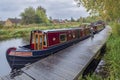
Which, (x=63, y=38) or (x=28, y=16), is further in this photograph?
(x=28, y=16)

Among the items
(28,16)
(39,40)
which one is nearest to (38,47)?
(39,40)

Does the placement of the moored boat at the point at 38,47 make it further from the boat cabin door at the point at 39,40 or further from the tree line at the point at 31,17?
the tree line at the point at 31,17

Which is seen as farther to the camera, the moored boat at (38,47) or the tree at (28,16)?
the tree at (28,16)

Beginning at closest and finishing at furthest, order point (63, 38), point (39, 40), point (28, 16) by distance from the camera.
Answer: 1. point (39, 40)
2. point (63, 38)
3. point (28, 16)

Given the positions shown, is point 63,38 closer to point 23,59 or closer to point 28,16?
point 23,59

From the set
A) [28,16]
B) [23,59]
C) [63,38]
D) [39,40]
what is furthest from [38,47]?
[28,16]

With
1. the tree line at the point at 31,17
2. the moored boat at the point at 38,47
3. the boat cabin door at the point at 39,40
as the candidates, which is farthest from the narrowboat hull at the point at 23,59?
the tree line at the point at 31,17

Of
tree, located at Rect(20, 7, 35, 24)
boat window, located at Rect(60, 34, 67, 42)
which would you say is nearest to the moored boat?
boat window, located at Rect(60, 34, 67, 42)

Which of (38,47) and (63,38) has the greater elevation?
(63,38)

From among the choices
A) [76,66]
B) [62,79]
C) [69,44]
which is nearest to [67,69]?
[76,66]

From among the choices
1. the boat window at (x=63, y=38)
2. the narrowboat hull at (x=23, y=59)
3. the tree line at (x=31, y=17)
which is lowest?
the narrowboat hull at (x=23, y=59)

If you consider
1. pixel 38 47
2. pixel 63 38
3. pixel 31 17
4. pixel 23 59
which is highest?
pixel 31 17

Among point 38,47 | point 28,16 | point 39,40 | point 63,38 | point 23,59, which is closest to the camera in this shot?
point 23,59

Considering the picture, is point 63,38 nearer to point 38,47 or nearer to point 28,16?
point 38,47
